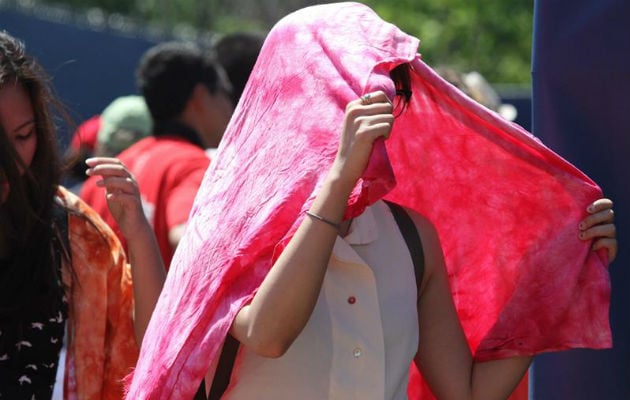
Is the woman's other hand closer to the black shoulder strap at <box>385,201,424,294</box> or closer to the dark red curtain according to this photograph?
the dark red curtain

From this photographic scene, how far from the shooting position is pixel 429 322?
2.54m

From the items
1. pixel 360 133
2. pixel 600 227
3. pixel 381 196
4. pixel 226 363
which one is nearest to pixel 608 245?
pixel 600 227

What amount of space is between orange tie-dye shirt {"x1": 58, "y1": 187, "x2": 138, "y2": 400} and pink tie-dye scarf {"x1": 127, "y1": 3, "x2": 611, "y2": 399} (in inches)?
18.6

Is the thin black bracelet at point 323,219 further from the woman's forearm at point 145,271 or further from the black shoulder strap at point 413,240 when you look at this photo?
the woman's forearm at point 145,271

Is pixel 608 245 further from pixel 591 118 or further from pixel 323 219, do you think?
pixel 323 219

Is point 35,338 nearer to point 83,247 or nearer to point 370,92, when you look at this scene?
point 83,247

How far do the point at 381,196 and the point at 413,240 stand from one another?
0.83ft

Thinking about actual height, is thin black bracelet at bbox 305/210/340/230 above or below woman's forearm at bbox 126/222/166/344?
above

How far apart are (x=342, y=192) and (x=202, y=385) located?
0.59 m

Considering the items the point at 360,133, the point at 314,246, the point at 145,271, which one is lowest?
the point at 145,271

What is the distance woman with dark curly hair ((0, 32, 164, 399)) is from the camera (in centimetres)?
283

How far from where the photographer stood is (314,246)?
7.11 feet

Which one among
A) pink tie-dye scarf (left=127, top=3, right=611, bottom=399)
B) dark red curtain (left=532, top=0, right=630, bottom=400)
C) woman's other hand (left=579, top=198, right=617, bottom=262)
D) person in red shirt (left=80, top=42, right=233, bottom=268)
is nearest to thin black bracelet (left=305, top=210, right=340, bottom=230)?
pink tie-dye scarf (left=127, top=3, right=611, bottom=399)

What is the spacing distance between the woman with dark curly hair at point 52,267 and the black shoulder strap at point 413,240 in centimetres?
69
